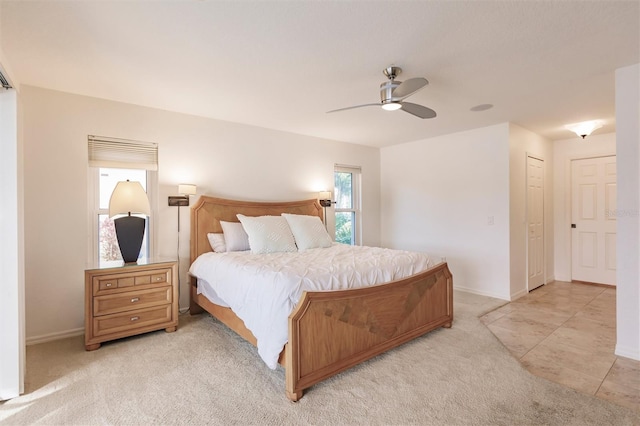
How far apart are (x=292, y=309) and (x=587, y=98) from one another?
3.66 meters

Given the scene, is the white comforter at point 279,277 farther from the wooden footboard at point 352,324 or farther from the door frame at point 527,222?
the door frame at point 527,222

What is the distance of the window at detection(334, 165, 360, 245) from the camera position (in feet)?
17.7

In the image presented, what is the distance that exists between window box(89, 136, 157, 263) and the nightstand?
0.57 metres

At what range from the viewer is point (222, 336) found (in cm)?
297

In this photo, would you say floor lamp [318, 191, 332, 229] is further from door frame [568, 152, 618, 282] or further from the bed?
door frame [568, 152, 618, 282]

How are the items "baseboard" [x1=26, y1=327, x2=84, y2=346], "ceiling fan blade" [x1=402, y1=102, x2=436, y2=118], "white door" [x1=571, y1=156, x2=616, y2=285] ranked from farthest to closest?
"white door" [x1=571, y1=156, x2=616, y2=285]
"baseboard" [x1=26, y1=327, x2=84, y2=346]
"ceiling fan blade" [x1=402, y1=102, x2=436, y2=118]

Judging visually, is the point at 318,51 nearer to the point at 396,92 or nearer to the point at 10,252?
the point at 396,92

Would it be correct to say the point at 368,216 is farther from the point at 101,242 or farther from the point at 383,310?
the point at 101,242

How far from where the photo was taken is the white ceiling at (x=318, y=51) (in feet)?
5.95

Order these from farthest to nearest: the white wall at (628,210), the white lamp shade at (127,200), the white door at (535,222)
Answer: the white door at (535,222)
the white lamp shade at (127,200)
the white wall at (628,210)

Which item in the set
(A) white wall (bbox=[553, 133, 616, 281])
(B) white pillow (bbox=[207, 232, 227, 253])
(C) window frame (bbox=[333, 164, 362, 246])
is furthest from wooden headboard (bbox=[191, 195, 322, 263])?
(A) white wall (bbox=[553, 133, 616, 281])

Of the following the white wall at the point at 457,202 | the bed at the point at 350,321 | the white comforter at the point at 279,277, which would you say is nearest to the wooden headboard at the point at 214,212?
the white comforter at the point at 279,277

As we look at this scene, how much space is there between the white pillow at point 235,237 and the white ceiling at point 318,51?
1.38 meters

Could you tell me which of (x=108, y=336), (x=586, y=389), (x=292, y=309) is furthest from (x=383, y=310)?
(x=108, y=336)
